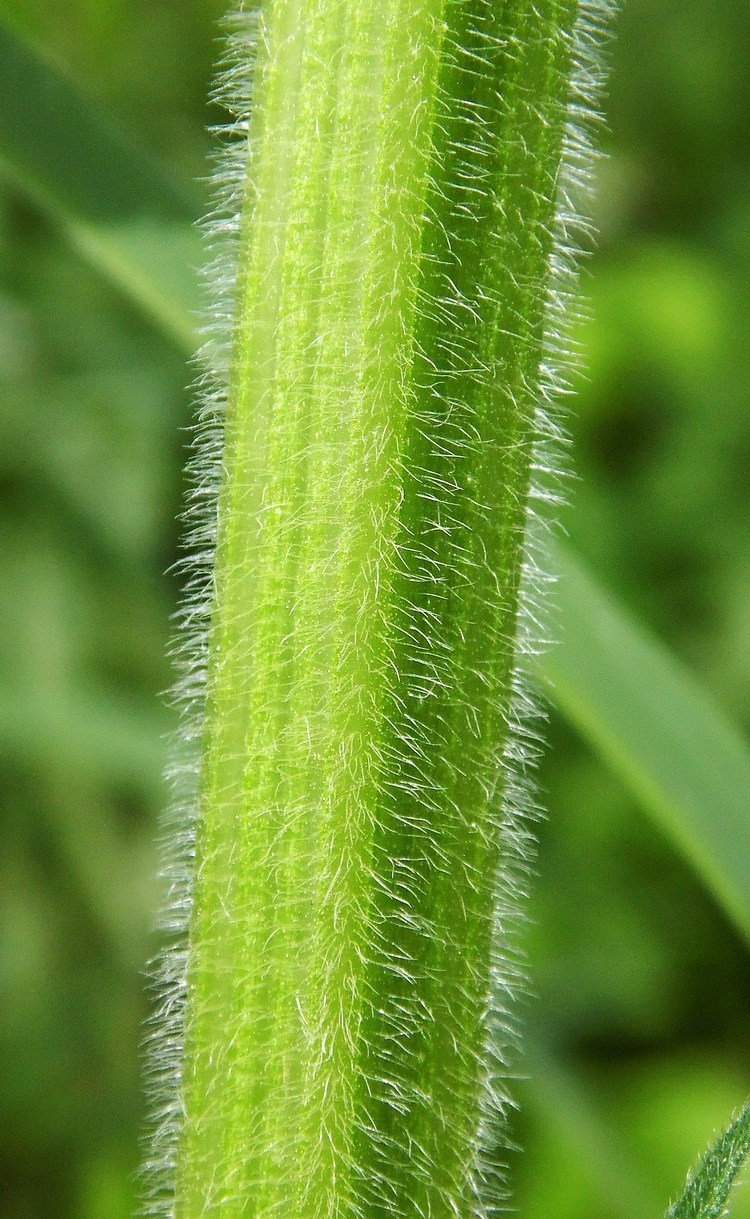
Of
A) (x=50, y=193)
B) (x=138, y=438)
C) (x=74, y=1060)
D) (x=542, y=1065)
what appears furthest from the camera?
(x=138, y=438)

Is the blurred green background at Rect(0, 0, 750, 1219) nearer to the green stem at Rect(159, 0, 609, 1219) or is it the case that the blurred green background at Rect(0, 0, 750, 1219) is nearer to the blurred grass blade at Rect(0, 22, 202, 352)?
the blurred grass blade at Rect(0, 22, 202, 352)

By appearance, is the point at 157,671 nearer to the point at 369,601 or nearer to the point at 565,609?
the point at 565,609

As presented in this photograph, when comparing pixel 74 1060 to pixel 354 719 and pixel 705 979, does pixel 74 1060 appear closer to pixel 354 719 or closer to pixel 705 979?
pixel 705 979

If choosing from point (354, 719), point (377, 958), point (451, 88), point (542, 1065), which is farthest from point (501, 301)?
point (542, 1065)

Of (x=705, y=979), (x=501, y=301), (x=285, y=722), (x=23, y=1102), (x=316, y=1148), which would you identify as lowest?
(x=23, y=1102)

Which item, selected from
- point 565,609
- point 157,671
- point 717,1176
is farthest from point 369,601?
point 157,671

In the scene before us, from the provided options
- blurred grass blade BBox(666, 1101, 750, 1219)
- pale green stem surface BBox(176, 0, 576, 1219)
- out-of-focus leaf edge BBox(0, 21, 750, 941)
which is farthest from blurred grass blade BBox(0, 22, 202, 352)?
blurred grass blade BBox(666, 1101, 750, 1219)

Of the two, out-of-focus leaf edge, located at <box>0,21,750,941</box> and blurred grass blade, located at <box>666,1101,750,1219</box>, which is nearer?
blurred grass blade, located at <box>666,1101,750,1219</box>
